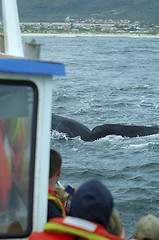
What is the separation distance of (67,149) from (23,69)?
1080cm

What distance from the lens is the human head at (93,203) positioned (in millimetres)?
2906

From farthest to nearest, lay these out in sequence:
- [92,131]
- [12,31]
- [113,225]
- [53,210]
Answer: [92,131] → [12,31] → [53,210] → [113,225]

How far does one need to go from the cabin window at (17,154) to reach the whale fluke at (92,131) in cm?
1140

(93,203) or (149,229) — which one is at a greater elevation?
(93,203)

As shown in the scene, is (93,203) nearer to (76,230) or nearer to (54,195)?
(76,230)

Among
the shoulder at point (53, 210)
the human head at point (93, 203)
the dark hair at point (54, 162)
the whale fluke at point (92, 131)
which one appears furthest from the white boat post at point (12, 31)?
the whale fluke at point (92, 131)

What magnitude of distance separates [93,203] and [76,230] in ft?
0.56

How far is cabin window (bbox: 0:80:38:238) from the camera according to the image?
319 cm

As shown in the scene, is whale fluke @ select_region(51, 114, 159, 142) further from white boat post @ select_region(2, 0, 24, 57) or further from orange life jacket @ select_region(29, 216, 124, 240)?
orange life jacket @ select_region(29, 216, 124, 240)

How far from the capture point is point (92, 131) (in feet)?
50.1

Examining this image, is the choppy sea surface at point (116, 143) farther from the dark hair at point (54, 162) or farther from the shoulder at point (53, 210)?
the shoulder at point (53, 210)

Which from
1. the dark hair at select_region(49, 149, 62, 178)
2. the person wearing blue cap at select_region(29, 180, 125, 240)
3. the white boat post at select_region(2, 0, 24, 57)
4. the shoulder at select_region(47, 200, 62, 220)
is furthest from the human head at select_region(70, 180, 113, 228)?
the white boat post at select_region(2, 0, 24, 57)

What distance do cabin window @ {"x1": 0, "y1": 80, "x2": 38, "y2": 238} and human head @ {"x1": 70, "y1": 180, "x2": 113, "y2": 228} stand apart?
439mm

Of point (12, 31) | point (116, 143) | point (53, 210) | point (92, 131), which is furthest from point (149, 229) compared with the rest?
point (92, 131)
